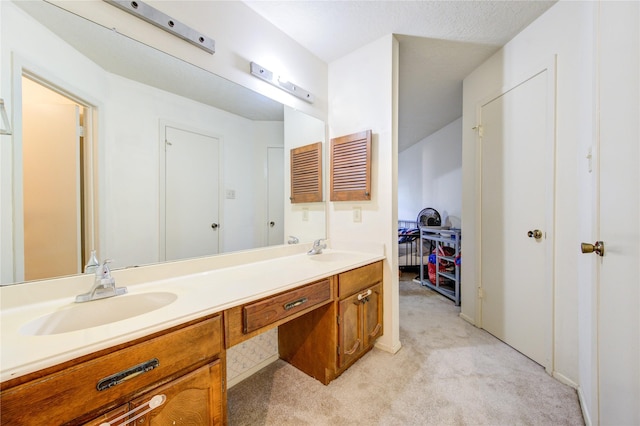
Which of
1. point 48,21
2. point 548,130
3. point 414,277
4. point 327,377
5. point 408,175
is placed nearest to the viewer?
point 48,21

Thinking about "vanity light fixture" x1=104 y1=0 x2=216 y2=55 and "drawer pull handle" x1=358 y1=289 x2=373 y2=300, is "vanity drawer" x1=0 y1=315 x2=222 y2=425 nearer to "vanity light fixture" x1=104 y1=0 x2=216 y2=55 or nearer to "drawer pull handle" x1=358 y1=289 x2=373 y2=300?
"drawer pull handle" x1=358 y1=289 x2=373 y2=300

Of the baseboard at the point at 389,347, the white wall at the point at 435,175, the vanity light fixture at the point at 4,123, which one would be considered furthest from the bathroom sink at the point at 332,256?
the white wall at the point at 435,175

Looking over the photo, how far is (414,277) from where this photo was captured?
4.02m

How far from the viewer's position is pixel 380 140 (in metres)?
1.92

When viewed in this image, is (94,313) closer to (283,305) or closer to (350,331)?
(283,305)

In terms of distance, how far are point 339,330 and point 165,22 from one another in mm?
1980

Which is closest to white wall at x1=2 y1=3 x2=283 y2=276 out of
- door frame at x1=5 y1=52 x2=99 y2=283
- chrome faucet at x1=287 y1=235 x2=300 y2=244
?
door frame at x1=5 y1=52 x2=99 y2=283

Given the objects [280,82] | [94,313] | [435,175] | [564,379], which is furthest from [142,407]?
[435,175]

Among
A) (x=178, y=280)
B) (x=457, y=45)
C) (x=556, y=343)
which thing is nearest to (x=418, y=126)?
(x=457, y=45)

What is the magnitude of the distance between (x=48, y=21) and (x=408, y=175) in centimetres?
508

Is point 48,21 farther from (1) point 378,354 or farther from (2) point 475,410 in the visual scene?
(2) point 475,410

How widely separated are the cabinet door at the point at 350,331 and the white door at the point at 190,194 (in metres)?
0.91

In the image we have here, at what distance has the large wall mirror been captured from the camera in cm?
91

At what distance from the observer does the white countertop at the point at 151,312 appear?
1.94ft
